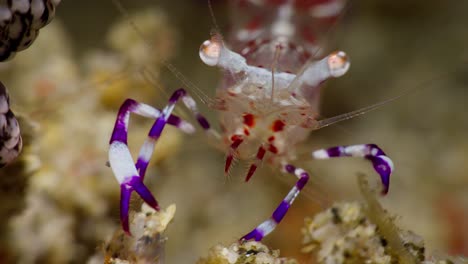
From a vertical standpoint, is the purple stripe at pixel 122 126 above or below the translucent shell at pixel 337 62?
below

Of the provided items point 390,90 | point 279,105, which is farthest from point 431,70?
point 279,105

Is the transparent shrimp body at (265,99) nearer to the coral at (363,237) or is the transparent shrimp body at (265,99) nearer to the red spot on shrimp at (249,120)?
the red spot on shrimp at (249,120)

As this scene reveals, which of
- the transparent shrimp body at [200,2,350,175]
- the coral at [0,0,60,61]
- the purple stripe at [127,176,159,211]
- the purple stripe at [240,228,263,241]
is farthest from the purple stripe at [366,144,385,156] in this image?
the coral at [0,0,60,61]

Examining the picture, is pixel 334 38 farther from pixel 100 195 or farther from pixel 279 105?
pixel 100 195

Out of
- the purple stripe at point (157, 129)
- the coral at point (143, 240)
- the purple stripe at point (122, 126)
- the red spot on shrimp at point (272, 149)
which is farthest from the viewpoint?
the red spot on shrimp at point (272, 149)

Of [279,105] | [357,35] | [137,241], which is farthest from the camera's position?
[357,35]

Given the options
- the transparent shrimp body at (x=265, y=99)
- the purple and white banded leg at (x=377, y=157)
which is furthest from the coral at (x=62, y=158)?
the purple and white banded leg at (x=377, y=157)
